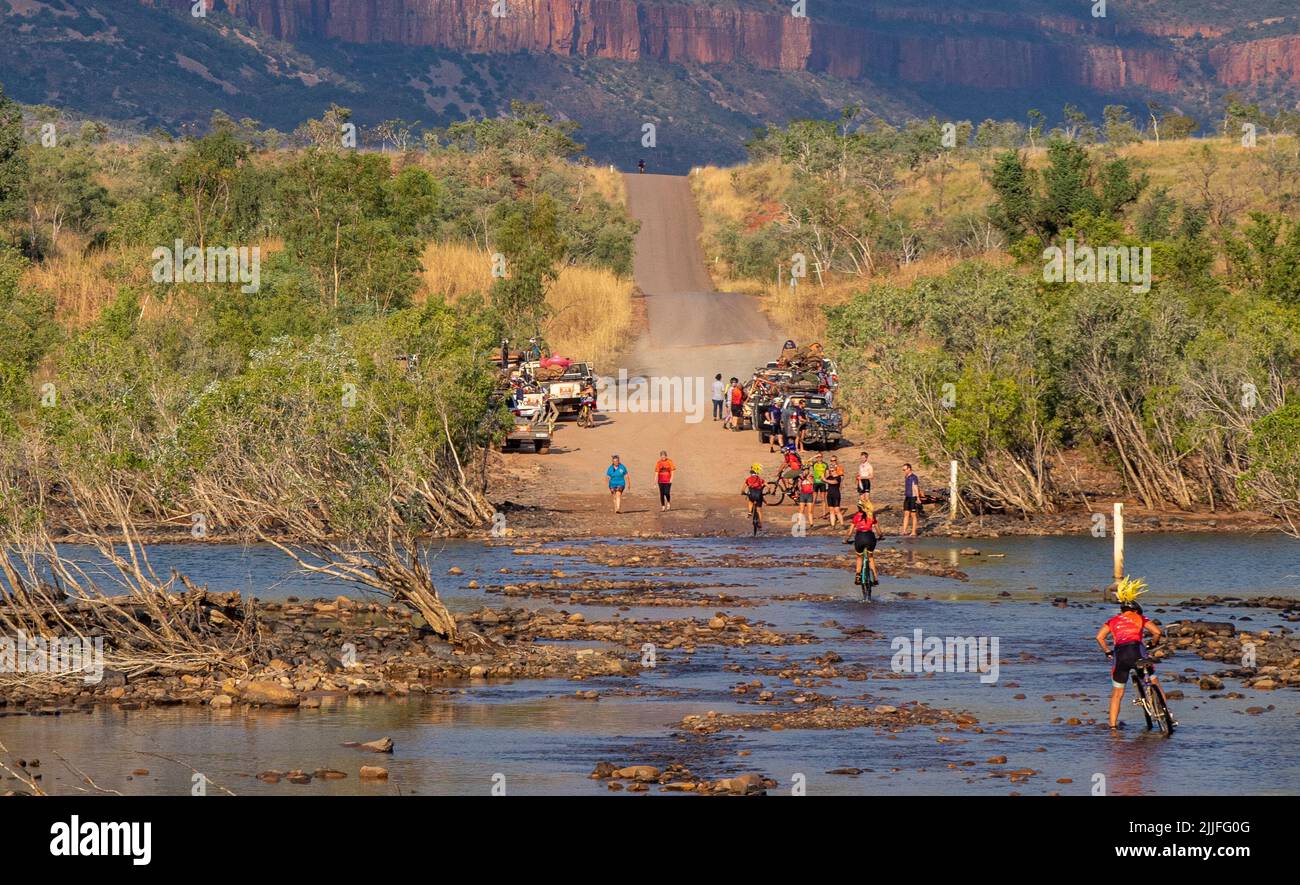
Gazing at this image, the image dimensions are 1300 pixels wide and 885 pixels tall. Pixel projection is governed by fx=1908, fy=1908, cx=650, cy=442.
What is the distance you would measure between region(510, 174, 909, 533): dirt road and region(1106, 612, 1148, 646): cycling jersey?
2578 cm

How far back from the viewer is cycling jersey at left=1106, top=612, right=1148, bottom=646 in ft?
75.9

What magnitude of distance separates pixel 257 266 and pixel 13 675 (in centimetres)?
3903

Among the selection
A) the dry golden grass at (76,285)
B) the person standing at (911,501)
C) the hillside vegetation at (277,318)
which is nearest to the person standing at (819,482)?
the person standing at (911,501)

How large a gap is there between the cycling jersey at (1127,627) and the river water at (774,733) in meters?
1.20

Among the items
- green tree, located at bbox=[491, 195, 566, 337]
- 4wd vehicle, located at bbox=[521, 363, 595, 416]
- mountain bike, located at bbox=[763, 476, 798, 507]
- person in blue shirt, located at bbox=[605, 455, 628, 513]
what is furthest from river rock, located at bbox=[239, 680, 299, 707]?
green tree, located at bbox=[491, 195, 566, 337]

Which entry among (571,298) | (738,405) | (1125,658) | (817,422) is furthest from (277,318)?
(1125,658)

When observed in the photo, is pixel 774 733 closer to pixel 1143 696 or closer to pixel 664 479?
pixel 1143 696

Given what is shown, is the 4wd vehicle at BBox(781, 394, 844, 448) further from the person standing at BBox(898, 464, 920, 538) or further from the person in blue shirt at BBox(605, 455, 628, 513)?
the person standing at BBox(898, 464, 920, 538)

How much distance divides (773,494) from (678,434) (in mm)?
9697

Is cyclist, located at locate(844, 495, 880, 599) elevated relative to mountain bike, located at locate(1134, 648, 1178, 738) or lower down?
elevated

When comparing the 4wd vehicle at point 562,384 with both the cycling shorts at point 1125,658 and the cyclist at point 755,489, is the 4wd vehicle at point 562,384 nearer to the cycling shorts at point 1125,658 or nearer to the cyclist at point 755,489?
the cyclist at point 755,489
